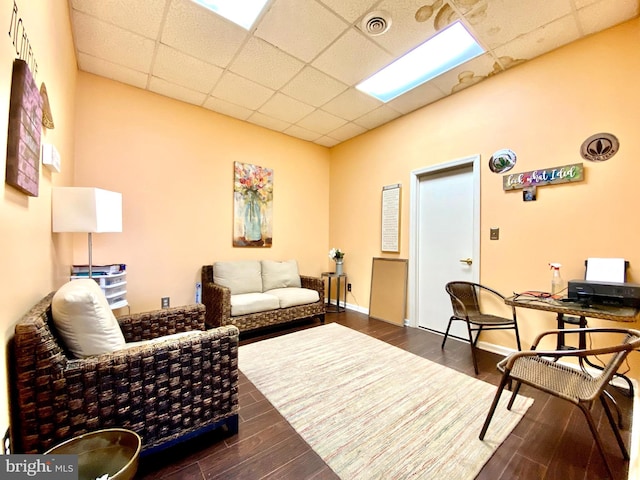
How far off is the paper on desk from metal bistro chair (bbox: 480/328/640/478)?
2.79ft

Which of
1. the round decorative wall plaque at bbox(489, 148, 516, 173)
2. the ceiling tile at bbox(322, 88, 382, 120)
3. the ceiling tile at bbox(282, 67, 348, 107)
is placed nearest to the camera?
the round decorative wall plaque at bbox(489, 148, 516, 173)

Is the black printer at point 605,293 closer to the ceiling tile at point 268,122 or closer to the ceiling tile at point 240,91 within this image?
the ceiling tile at point 240,91

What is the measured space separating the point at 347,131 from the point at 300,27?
2180 mm

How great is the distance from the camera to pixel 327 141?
475cm

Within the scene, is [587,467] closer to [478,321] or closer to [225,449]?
[478,321]

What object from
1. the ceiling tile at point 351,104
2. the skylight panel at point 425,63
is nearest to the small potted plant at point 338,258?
the ceiling tile at point 351,104

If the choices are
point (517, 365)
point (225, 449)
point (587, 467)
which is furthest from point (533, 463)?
point (225, 449)

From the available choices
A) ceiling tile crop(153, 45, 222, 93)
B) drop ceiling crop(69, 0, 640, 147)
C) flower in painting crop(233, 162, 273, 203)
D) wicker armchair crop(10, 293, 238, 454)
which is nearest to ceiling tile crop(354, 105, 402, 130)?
drop ceiling crop(69, 0, 640, 147)

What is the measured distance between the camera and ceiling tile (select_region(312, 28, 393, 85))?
2.38 m

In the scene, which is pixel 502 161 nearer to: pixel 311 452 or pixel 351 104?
pixel 351 104

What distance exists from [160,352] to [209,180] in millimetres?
2813

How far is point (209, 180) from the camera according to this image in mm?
3656

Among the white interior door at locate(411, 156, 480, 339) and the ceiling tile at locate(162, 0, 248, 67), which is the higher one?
the ceiling tile at locate(162, 0, 248, 67)

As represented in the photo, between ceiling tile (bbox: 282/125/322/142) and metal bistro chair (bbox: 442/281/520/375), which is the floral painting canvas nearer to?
ceiling tile (bbox: 282/125/322/142)
